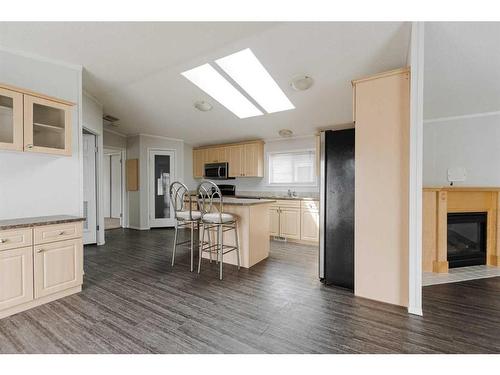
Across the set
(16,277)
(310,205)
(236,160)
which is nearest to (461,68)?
(310,205)

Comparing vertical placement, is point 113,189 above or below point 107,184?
below

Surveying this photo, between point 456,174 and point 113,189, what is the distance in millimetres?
7612

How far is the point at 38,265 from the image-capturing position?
6.95 ft

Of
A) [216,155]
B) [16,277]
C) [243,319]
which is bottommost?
[243,319]

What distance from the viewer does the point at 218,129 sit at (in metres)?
5.16

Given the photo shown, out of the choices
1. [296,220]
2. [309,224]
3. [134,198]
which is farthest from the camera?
[134,198]

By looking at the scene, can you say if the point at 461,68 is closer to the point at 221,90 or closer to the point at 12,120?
the point at 221,90

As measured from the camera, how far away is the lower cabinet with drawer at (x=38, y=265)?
195 centimetres

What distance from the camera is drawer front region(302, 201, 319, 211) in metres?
4.41

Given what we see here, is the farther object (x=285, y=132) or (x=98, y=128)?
(x=285, y=132)

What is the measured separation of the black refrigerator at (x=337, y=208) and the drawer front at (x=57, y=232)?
2618 millimetres

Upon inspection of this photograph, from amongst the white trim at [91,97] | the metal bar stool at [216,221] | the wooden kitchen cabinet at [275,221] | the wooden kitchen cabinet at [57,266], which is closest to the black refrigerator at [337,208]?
the metal bar stool at [216,221]
